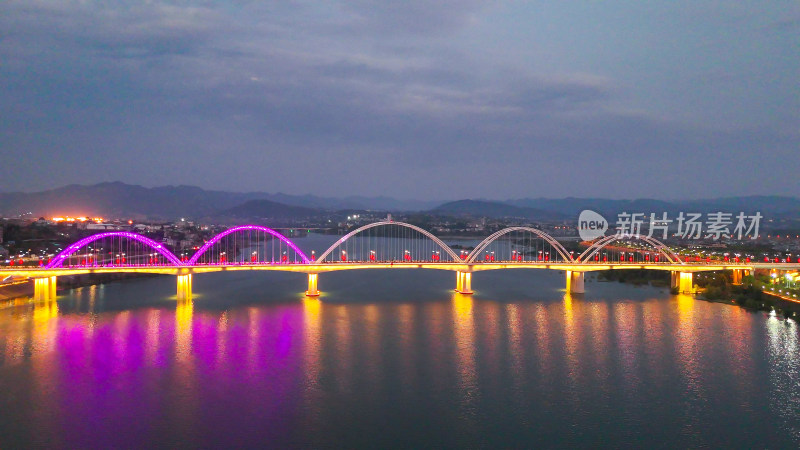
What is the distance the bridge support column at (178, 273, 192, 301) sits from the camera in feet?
95.5

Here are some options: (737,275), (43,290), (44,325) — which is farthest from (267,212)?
(44,325)

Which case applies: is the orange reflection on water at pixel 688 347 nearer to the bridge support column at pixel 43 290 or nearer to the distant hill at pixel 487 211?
the bridge support column at pixel 43 290

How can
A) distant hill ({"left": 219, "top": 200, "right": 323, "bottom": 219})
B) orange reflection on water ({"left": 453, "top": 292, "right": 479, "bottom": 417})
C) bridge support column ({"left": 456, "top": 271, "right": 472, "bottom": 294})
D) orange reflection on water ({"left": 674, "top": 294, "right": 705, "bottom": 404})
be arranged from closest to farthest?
orange reflection on water ({"left": 453, "top": 292, "right": 479, "bottom": 417})
orange reflection on water ({"left": 674, "top": 294, "right": 705, "bottom": 404})
bridge support column ({"left": 456, "top": 271, "right": 472, "bottom": 294})
distant hill ({"left": 219, "top": 200, "right": 323, "bottom": 219})

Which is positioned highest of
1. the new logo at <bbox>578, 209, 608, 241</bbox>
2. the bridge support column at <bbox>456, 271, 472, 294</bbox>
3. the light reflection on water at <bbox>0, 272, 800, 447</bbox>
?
the new logo at <bbox>578, 209, 608, 241</bbox>

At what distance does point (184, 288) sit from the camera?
2945cm

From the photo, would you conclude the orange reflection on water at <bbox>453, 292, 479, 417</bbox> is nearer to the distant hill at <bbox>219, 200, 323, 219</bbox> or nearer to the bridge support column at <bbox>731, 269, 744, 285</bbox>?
the bridge support column at <bbox>731, 269, 744, 285</bbox>

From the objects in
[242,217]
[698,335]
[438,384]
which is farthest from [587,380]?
[242,217]

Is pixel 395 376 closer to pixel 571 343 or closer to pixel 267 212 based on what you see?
pixel 571 343

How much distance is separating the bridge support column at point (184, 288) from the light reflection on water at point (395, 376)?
1.97 metres

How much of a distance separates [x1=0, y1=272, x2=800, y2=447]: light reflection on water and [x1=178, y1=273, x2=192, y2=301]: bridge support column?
1972 millimetres

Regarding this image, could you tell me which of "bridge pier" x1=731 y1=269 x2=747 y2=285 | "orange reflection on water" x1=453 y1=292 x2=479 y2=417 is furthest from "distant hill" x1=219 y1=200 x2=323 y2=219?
"orange reflection on water" x1=453 y1=292 x2=479 y2=417

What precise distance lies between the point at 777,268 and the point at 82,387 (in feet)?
113

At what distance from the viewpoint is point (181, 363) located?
1727 cm

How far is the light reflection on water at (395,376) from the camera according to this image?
41.5 ft
